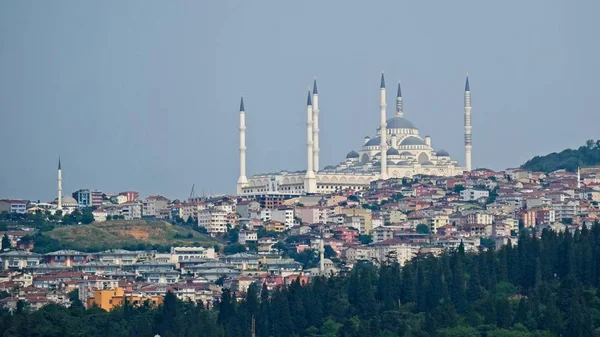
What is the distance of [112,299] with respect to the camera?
6350 cm

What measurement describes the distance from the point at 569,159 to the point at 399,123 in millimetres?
8072

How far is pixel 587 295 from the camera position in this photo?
51312 millimetres

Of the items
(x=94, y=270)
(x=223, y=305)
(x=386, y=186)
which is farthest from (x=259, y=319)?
(x=386, y=186)

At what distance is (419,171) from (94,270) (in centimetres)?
2500

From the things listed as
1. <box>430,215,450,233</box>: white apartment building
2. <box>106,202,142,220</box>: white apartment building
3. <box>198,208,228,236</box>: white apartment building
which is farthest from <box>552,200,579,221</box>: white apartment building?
<box>106,202,142,220</box>: white apartment building

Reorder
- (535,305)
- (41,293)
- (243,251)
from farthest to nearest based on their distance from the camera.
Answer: (243,251) < (41,293) < (535,305)

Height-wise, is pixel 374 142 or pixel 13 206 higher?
pixel 374 142

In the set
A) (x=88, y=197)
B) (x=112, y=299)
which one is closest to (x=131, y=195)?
(x=88, y=197)

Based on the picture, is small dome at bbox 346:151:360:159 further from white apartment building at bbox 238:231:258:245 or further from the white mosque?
white apartment building at bbox 238:231:258:245

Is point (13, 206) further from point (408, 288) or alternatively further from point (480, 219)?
point (408, 288)

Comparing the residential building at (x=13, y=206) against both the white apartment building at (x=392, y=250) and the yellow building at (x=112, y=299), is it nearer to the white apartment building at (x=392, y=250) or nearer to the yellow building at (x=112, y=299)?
the white apartment building at (x=392, y=250)

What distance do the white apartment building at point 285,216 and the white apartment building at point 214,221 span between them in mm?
2295

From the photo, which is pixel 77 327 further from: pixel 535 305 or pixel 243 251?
pixel 243 251

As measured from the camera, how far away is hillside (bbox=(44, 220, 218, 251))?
78.4m
